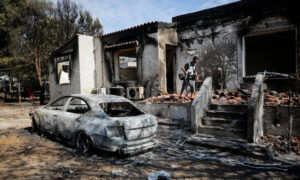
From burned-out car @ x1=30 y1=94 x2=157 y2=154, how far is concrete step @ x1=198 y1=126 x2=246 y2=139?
2096 mm

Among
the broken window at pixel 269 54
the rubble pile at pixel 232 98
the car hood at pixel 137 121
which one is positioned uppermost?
the broken window at pixel 269 54

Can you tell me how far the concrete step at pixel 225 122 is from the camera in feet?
18.3

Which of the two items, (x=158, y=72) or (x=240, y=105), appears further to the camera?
(x=158, y=72)

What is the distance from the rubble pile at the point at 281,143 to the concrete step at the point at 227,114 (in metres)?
0.82

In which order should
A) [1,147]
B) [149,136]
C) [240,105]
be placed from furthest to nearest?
[240,105] → [1,147] → [149,136]

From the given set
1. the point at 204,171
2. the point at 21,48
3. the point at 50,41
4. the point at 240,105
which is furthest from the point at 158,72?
the point at 21,48

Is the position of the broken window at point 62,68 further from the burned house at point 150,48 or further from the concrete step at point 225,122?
the concrete step at point 225,122

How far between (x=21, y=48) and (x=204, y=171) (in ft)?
77.0

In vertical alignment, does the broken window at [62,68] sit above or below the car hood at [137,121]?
above

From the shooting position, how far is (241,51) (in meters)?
8.50

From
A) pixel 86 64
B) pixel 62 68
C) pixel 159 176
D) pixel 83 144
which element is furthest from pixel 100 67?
pixel 159 176

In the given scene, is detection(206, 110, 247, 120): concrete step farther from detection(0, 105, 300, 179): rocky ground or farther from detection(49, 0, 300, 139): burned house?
detection(0, 105, 300, 179): rocky ground

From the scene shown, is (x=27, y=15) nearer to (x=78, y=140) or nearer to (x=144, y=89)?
(x=144, y=89)

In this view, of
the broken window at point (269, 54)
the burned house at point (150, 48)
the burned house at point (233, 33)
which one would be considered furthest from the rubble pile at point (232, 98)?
the broken window at point (269, 54)
